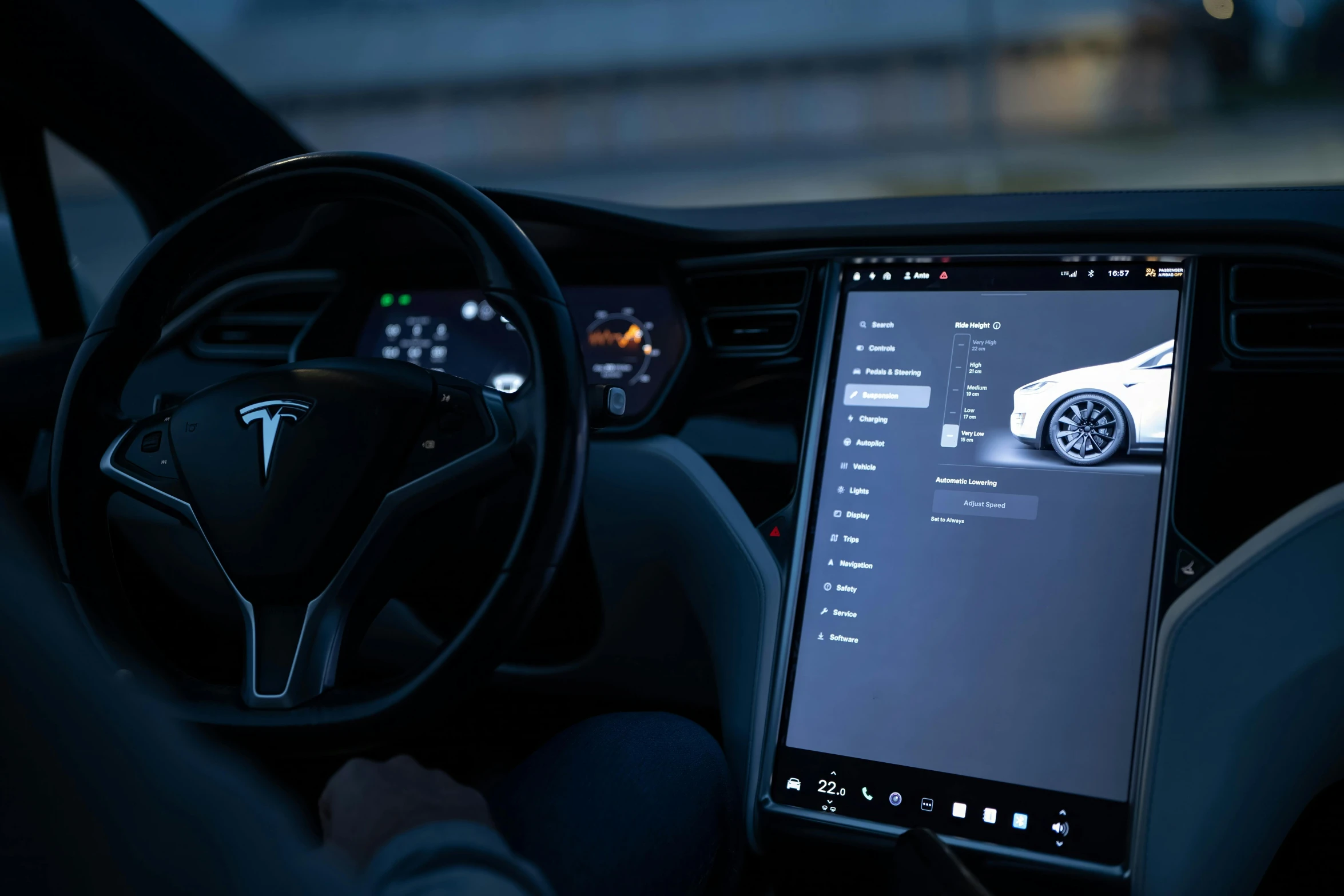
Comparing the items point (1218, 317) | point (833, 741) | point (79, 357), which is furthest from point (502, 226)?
point (1218, 317)

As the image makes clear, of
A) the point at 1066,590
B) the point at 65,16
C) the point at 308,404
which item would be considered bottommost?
the point at 1066,590

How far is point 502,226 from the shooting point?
1.19m

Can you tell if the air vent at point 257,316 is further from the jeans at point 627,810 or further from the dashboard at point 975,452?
the jeans at point 627,810

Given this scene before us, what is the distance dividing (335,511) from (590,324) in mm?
803

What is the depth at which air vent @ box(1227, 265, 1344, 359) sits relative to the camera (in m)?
1.38

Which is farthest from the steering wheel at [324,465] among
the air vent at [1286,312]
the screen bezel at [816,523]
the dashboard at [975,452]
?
the air vent at [1286,312]

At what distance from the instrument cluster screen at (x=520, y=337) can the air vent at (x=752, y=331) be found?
0.05 m

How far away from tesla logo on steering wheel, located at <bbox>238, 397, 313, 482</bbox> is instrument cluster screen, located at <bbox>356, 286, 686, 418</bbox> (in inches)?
24.7

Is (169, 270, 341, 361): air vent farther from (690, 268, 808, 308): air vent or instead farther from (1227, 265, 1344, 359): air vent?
(1227, 265, 1344, 359): air vent

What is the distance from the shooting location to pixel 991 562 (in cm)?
145

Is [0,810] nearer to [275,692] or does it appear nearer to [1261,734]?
[275,692]

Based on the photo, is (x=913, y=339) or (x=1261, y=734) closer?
(x=1261, y=734)

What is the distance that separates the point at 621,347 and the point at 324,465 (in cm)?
76

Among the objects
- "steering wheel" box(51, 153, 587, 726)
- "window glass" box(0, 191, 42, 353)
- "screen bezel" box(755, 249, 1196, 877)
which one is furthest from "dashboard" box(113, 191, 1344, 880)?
"window glass" box(0, 191, 42, 353)
